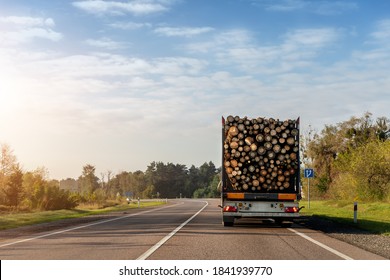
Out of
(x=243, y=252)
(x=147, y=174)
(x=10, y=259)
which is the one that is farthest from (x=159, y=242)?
(x=147, y=174)

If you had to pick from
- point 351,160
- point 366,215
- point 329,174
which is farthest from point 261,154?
point 329,174

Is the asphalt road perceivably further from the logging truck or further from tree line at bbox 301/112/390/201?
tree line at bbox 301/112/390/201

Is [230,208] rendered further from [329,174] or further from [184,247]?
[329,174]

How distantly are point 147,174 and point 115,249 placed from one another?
149782mm

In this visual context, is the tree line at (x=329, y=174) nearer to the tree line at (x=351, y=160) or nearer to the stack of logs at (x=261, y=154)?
the tree line at (x=351, y=160)

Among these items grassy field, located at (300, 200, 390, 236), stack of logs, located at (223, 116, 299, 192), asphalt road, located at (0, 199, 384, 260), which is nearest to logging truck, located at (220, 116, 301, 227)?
stack of logs, located at (223, 116, 299, 192)

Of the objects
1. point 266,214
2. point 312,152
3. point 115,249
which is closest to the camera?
point 115,249

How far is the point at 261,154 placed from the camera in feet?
Answer: 63.1

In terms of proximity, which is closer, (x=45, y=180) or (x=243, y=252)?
(x=243, y=252)

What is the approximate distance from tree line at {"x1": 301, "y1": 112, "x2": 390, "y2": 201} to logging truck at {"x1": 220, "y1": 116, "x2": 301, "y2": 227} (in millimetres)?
21957

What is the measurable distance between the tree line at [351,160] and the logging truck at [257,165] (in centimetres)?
2196

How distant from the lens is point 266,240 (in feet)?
47.9
